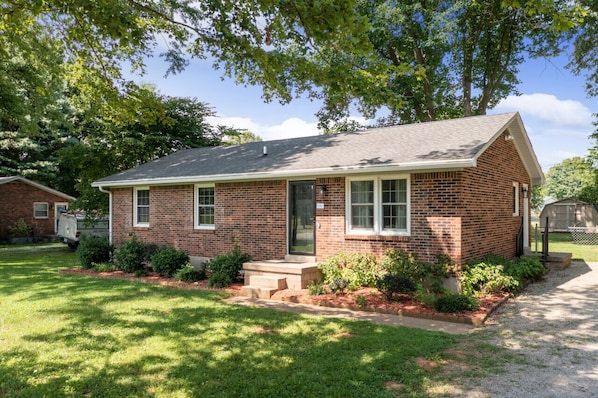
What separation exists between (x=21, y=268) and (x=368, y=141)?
1185 centimetres

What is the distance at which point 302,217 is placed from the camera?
35.6ft

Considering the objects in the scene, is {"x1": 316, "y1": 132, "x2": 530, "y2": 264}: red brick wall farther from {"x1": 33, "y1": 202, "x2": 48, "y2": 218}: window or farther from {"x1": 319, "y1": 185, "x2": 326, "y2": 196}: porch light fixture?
{"x1": 33, "y1": 202, "x2": 48, "y2": 218}: window

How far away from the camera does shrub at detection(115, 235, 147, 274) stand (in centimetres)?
1230

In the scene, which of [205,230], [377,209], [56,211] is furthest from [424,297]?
[56,211]

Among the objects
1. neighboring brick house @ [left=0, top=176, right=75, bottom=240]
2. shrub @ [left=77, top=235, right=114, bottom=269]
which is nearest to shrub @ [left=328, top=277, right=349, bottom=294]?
shrub @ [left=77, top=235, right=114, bottom=269]

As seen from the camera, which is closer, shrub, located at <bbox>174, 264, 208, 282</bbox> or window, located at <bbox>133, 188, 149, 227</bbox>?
shrub, located at <bbox>174, 264, 208, 282</bbox>

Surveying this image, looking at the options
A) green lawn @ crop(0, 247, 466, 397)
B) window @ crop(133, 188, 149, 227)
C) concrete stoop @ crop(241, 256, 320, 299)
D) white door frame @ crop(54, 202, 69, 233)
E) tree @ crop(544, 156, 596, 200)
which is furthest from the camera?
tree @ crop(544, 156, 596, 200)

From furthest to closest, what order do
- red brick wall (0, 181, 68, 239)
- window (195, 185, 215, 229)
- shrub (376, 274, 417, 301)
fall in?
red brick wall (0, 181, 68, 239)
window (195, 185, 215, 229)
shrub (376, 274, 417, 301)

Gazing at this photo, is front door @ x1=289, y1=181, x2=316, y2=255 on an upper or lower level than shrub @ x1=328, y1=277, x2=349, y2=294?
upper

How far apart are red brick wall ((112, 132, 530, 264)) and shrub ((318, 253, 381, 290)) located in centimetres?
28

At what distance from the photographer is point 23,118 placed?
17.3m

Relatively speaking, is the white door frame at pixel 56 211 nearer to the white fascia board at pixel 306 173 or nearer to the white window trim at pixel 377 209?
the white fascia board at pixel 306 173

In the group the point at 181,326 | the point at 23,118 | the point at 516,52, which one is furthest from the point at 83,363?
the point at 516,52

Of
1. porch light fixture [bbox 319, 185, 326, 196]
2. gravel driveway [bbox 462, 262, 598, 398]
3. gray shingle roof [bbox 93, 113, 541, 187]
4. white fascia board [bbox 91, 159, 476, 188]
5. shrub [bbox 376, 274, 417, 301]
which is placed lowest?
gravel driveway [bbox 462, 262, 598, 398]
